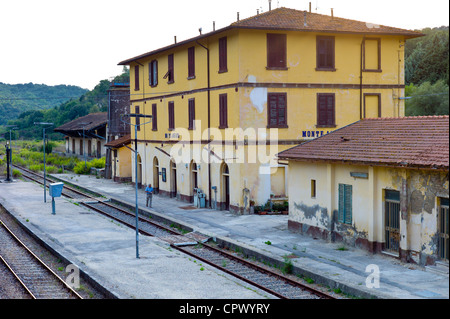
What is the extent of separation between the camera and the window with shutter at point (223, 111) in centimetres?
2838

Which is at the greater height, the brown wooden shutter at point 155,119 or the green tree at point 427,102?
the green tree at point 427,102

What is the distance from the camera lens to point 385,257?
1781 centimetres

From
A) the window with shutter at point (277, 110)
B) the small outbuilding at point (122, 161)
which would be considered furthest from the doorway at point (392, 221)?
the small outbuilding at point (122, 161)

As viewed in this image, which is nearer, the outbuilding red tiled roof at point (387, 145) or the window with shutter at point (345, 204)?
the outbuilding red tiled roof at point (387, 145)

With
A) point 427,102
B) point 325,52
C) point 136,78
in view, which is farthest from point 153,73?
point 427,102

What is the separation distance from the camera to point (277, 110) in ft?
91.4

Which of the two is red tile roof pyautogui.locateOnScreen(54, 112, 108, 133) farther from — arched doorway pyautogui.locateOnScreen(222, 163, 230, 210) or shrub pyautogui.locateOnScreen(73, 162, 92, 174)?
arched doorway pyautogui.locateOnScreen(222, 163, 230, 210)

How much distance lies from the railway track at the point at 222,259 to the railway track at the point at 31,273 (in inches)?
175

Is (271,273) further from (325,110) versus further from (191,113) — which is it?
(191,113)

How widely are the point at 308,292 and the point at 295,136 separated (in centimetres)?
1381

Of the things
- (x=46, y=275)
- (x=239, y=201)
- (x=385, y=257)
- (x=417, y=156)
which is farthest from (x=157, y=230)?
(x=417, y=156)

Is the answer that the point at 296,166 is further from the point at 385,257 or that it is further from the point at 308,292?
the point at 308,292

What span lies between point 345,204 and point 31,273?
1006 cm

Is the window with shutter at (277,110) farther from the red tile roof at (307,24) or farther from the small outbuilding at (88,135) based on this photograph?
the small outbuilding at (88,135)
